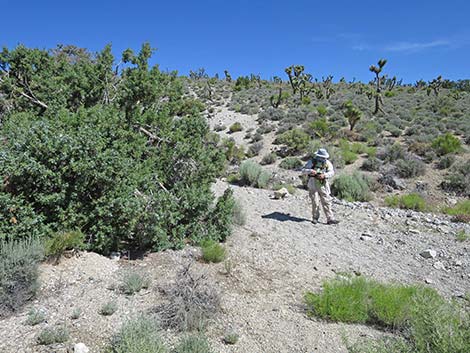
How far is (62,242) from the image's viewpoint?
491 cm

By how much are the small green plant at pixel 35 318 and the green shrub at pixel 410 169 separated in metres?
13.0

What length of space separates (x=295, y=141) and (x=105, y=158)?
13.1m

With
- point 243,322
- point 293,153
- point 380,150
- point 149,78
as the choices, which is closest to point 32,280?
point 243,322

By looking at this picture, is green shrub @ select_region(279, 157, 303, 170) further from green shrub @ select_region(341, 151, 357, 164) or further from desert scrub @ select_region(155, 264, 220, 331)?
desert scrub @ select_region(155, 264, 220, 331)

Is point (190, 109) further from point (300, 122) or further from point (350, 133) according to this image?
point (300, 122)

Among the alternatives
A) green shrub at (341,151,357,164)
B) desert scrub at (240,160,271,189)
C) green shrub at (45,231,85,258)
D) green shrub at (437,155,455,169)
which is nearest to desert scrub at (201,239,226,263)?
green shrub at (45,231,85,258)

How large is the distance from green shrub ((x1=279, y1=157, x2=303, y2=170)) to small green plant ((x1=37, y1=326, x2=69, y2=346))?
12.4 meters

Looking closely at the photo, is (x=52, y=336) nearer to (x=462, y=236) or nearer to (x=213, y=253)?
(x=213, y=253)

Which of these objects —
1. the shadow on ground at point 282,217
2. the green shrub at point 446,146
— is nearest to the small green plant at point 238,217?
the shadow on ground at point 282,217

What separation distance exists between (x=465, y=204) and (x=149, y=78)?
969cm

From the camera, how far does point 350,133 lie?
61.7 feet

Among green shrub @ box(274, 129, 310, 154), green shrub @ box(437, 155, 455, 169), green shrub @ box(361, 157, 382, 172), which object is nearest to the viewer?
green shrub @ box(437, 155, 455, 169)

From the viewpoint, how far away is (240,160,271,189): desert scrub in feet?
40.7

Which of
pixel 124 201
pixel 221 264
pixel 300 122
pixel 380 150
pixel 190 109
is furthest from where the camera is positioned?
pixel 300 122
